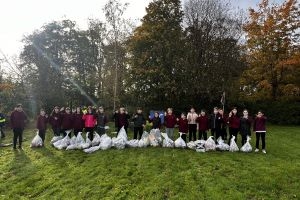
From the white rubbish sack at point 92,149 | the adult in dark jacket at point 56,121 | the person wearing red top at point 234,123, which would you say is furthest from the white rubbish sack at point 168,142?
the adult in dark jacket at point 56,121

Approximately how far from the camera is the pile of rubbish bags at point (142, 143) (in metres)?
17.0

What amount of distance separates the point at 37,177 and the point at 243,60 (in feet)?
88.7

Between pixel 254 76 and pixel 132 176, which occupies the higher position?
pixel 254 76

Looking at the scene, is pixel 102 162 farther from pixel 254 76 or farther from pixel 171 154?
pixel 254 76

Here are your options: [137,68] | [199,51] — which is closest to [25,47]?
[137,68]

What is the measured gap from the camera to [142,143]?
59.9 ft

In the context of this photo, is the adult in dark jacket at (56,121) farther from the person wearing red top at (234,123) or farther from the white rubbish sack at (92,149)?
the person wearing red top at (234,123)

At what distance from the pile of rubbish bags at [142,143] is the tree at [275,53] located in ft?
59.3

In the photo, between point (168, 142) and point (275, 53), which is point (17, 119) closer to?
point (168, 142)

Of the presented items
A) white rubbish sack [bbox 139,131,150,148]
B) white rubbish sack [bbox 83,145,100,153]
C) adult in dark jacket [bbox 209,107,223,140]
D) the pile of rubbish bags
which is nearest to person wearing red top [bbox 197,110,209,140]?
adult in dark jacket [bbox 209,107,223,140]

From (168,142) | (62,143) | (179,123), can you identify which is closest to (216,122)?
(179,123)

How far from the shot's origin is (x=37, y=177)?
13430 mm

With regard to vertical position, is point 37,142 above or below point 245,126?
below

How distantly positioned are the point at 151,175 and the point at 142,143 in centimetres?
536
